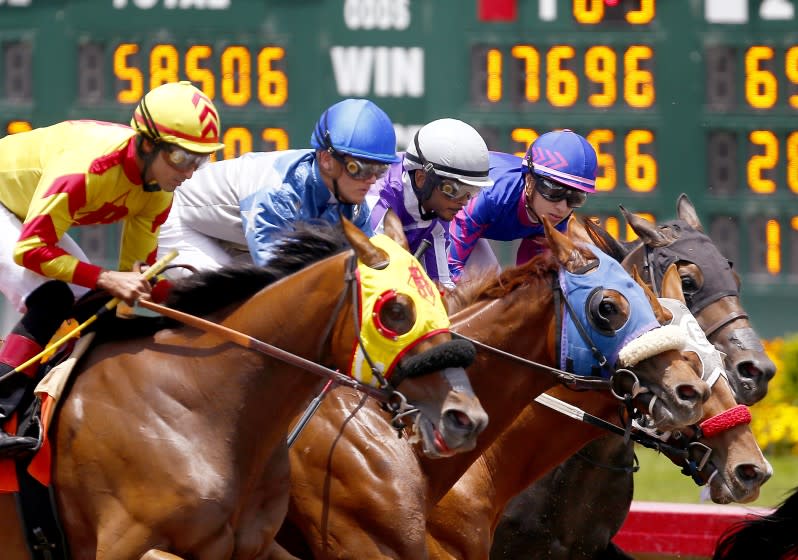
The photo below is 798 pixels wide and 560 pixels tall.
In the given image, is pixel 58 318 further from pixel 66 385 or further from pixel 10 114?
pixel 10 114

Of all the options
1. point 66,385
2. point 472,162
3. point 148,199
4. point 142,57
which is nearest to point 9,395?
point 66,385

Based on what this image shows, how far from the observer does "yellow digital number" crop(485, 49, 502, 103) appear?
8.31 meters

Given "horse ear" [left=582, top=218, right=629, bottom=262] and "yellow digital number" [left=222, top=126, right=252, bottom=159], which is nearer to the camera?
"horse ear" [left=582, top=218, right=629, bottom=262]

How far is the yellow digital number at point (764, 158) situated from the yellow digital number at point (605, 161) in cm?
78

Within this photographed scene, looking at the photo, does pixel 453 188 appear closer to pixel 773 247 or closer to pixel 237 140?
pixel 237 140

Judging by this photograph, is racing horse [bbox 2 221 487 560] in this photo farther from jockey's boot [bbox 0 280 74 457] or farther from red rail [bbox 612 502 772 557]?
red rail [bbox 612 502 772 557]

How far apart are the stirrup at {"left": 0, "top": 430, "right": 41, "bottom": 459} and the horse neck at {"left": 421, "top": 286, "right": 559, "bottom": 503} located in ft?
3.81

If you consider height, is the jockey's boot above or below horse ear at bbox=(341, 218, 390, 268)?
below

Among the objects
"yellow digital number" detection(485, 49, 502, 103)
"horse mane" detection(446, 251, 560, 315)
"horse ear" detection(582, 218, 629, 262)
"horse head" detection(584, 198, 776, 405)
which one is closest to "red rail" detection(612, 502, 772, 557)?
"horse head" detection(584, 198, 776, 405)

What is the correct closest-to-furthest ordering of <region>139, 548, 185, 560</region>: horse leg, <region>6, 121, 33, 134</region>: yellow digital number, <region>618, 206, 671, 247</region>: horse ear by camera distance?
<region>139, 548, 185, 560</region>: horse leg → <region>618, 206, 671, 247</region>: horse ear → <region>6, 121, 33, 134</region>: yellow digital number

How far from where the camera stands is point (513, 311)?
438 cm

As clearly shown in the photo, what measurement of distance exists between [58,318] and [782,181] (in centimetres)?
535

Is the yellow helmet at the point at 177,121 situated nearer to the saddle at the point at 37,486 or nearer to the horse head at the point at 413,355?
the horse head at the point at 413,355

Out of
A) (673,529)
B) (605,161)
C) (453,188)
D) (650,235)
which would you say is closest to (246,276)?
(453,188)
